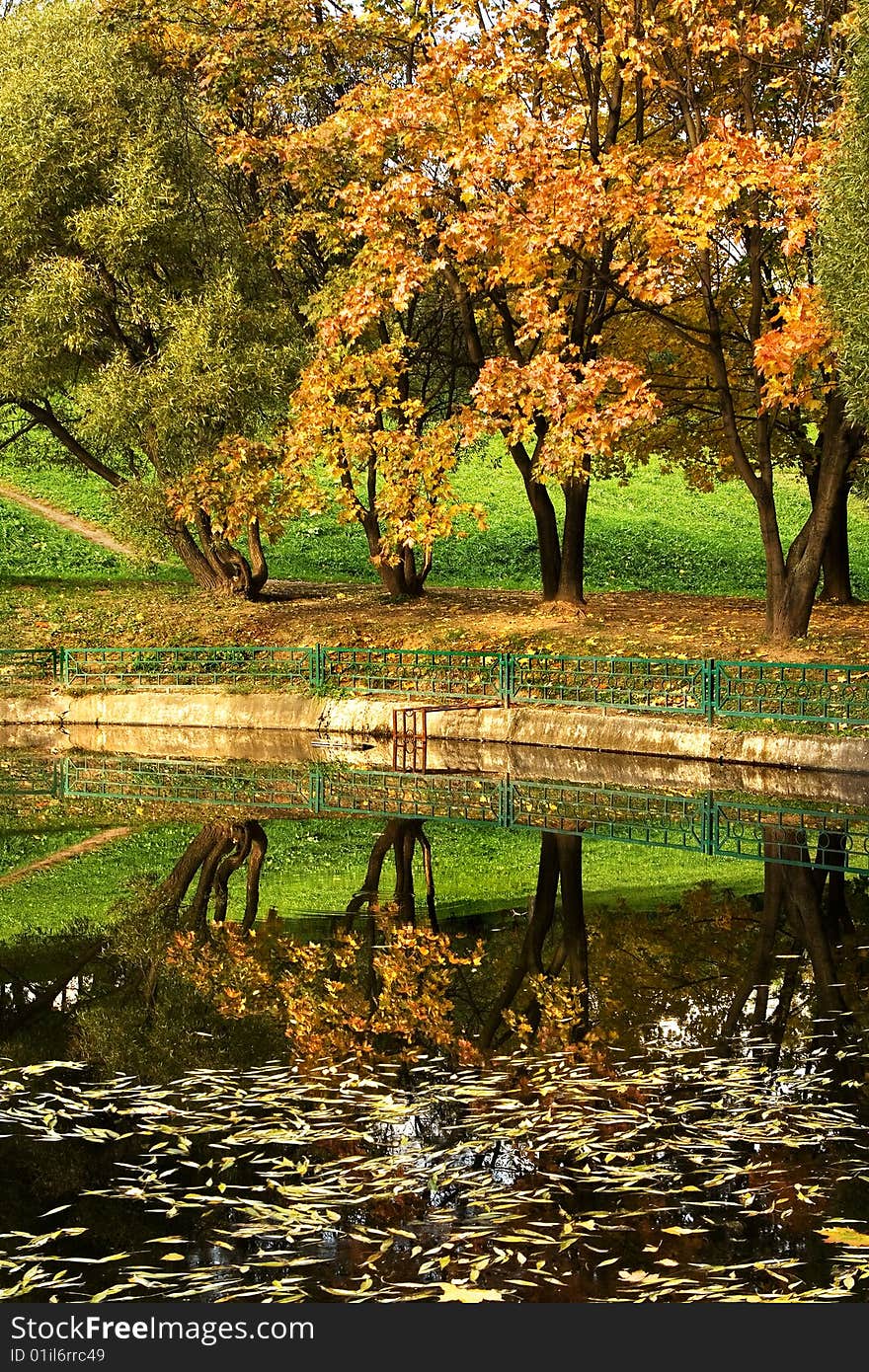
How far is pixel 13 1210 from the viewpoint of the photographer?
7586 millimetres

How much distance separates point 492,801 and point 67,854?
518 cm

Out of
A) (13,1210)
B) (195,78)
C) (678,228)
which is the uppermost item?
(195,78)

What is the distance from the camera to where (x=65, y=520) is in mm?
Answer: 49781

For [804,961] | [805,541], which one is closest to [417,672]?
[805,541]

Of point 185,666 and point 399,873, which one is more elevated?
point 185,666

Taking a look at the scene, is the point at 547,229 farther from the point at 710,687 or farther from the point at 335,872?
the point at 335,872

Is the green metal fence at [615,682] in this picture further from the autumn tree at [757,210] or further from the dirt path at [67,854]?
the dirt path at [67,854]

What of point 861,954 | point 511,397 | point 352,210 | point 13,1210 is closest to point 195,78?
point 352,210

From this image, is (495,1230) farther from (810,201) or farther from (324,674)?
(324,674)

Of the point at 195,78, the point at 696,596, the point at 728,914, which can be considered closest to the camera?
the point at 728,914

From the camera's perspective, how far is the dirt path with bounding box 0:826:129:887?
16.7m

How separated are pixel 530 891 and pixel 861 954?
3.58 m

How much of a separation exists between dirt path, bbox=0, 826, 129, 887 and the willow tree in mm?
12792

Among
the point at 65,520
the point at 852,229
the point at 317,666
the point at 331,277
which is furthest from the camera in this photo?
the point at 65,520
